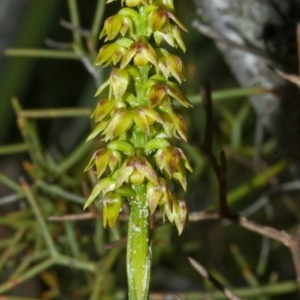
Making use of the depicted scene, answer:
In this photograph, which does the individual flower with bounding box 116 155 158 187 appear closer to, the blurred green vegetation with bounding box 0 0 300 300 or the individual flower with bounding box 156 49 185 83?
the individual flower with bounding box 156 49 185 83

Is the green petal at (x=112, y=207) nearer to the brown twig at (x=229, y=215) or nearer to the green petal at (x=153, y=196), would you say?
the green petal at (x=153, y=196)

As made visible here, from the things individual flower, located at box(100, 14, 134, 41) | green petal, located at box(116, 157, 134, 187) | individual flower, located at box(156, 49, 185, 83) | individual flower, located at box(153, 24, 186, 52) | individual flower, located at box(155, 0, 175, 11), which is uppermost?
individual flower, located at box(155, 0, 175, 11)

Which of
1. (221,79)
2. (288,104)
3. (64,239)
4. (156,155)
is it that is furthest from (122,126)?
(221,79)

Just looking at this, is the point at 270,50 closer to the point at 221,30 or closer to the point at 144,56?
the point at 221,30

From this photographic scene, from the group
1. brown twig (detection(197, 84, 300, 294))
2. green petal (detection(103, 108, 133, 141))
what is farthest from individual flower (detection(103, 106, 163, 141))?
brown twig (detection(197, 84, 300, 294))

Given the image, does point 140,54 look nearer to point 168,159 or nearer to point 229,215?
point 168,159

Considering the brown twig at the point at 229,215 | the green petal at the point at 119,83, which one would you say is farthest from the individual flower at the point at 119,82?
the brown twig at the point at 229,215
